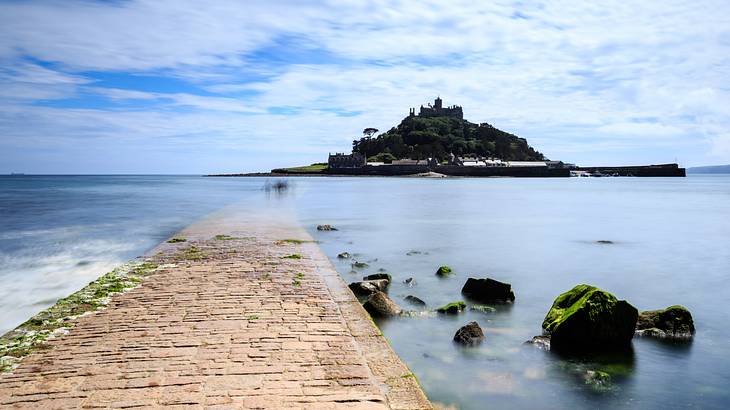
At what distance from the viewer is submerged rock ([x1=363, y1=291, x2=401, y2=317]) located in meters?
9.19

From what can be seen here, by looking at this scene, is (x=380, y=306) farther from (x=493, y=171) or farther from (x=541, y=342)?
(x=493, y=171)

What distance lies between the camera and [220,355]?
18.9 ft

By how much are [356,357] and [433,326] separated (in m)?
3.29

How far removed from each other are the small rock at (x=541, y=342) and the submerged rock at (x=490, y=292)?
7.61ft

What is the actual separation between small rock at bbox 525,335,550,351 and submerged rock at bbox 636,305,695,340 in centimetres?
161

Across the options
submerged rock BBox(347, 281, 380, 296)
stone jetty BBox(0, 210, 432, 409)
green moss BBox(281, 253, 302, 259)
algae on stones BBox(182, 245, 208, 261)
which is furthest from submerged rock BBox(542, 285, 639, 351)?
algae on stones BBox(182, 245, 208, 261)

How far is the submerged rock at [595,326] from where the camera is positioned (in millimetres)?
8008

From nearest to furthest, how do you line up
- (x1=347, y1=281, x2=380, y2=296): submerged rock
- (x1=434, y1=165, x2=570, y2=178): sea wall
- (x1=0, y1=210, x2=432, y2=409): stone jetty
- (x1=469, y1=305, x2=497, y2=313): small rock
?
(x1=0, y1=210, x2=432, y2=409): stone jetty < (x1=469, y1=305, x2=497, y2=313): small rock < (x1=347, y1=281, x2=380, y2=296): submerged rock < (x1=434, y1=165, x2=570, y2=178): sea wall

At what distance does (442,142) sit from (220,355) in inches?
6173

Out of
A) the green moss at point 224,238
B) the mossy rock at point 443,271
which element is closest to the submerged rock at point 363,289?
the mossy rock at point 443,271

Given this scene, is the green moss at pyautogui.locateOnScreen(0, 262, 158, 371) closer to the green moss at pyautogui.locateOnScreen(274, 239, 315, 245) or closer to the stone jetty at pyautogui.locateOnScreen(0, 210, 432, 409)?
the stone jetty at pyautogui.locateOnScreen(0, 210, 432, 409)

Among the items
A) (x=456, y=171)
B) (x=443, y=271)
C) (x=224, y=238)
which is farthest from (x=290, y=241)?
(x=456, y=171)

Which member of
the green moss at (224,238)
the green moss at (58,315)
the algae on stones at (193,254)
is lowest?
the green moss at (224,238)

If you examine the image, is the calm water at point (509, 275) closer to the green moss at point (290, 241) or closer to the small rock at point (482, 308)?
the small rock at point (482, 308)
